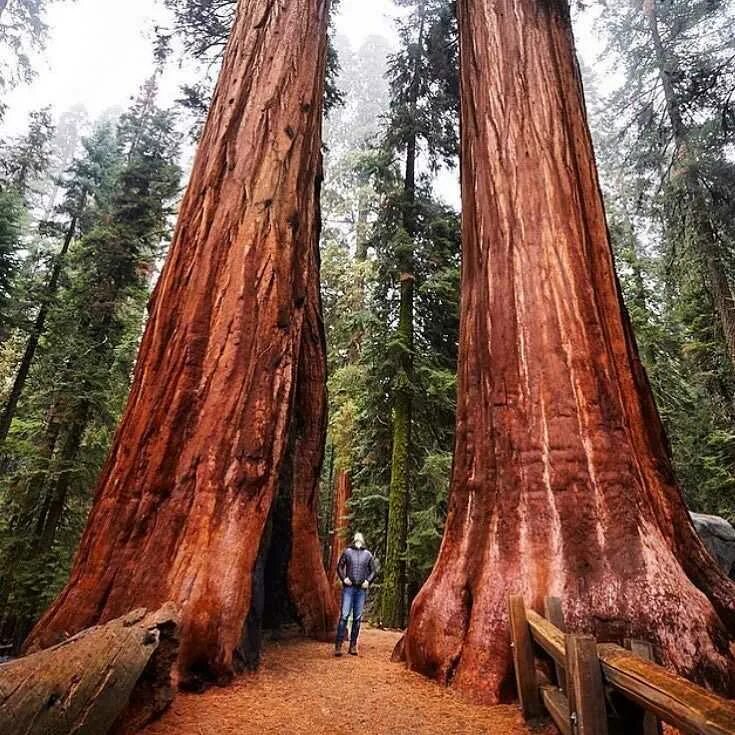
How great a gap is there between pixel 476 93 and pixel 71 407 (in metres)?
9.13

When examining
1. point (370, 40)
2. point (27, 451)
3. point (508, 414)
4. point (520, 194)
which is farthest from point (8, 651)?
point (370, 40)

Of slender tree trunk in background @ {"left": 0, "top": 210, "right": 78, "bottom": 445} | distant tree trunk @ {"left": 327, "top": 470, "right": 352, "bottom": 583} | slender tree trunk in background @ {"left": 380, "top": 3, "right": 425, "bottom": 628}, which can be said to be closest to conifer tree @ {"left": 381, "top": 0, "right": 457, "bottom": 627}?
slender tree trunk in background @ {"left": 380, "top": 3, "right": 425, "bottom": 628}

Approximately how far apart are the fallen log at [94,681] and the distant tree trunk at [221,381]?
807 millimetres

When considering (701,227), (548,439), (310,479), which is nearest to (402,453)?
(310,479)

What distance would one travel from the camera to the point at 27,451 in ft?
37.4

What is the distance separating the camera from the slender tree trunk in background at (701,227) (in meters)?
11.2

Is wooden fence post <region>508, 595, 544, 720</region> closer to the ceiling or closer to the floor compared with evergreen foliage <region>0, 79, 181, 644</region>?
closer to the floor

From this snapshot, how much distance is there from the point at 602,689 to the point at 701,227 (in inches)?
499

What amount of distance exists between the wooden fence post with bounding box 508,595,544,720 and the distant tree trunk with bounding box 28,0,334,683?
6.81ft

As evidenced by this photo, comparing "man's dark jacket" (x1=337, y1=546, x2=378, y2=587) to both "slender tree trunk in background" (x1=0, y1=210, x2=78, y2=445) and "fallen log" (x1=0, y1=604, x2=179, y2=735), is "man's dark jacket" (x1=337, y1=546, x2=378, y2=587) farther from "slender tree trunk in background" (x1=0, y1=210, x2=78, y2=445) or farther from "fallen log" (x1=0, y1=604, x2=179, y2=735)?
"slender tree trunk in background" (x1=0, y1=210, x2=78, y2=445)

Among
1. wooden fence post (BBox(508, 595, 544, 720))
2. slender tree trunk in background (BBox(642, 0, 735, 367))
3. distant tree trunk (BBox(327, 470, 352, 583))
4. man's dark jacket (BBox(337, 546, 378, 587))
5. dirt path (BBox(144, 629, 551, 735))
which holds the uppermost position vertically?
slender tree trunk in background (BBox(642, 0, 735, 367))

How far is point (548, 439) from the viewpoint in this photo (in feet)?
14.5

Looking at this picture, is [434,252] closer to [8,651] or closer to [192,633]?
[192,633]

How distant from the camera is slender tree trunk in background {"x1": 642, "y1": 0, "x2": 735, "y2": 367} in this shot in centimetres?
1124
